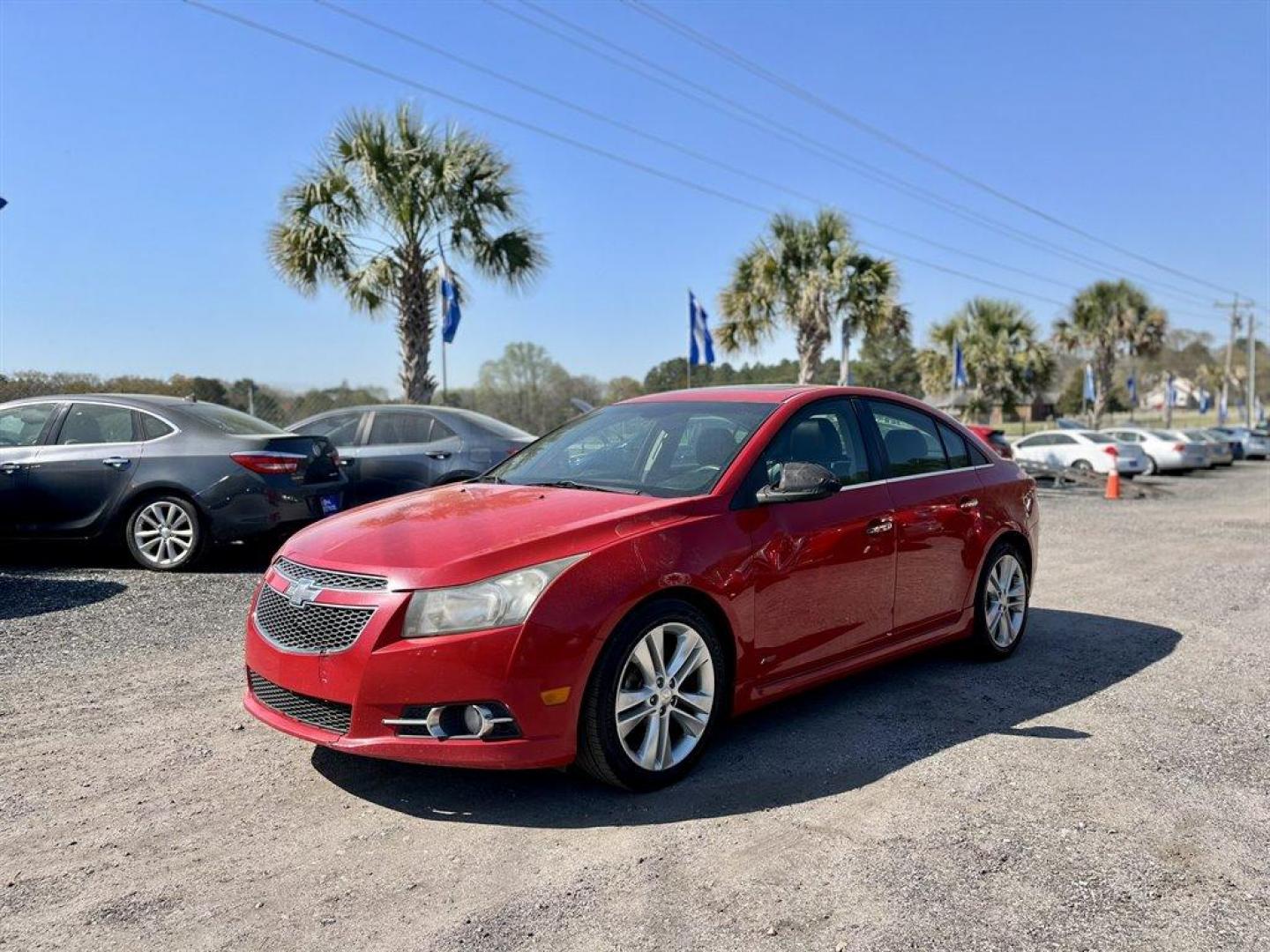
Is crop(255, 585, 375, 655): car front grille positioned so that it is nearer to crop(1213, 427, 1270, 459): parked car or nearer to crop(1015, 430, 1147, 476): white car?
crop(1015, 430, 1147, 476): white car

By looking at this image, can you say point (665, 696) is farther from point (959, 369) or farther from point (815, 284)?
point (959, 369)

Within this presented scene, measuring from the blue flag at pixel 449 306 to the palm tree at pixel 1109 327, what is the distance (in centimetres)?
3367

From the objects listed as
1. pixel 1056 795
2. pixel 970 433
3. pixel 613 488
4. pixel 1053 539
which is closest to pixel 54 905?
pixel 613 488

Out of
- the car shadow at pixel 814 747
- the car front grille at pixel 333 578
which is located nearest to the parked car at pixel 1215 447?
the car shadow at pixel 814 747

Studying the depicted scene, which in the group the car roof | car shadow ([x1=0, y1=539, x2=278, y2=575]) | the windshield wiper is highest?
the car roof

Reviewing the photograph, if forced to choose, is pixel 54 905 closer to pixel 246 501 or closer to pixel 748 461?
→ pixel 748 461

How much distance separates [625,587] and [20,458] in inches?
271

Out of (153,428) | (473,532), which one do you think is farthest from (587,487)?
(153,428)

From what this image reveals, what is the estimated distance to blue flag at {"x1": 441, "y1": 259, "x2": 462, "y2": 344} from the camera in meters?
17.1

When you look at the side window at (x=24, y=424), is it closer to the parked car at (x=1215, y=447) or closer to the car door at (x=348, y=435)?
the car door at (x=348, y=435)

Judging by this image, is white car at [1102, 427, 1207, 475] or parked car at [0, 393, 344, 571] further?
white car at [1102, 427, 1207, 475]

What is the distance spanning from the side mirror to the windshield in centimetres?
23

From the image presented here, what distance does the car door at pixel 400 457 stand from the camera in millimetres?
10156

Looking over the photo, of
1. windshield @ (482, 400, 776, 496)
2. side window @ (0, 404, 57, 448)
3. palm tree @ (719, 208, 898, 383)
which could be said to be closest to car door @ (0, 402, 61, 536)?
side window @ (0, 404, 57, 448)
